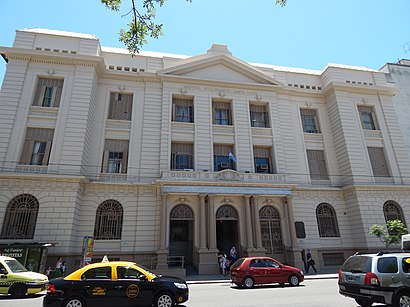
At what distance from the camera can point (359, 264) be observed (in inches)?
316

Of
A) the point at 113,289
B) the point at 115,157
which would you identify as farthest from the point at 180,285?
the point at 115,157

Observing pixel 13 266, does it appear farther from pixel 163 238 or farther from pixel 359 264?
pixel 359 264

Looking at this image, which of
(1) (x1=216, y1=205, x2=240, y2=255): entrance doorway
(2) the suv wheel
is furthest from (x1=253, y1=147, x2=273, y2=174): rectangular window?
(2) the suv wheel

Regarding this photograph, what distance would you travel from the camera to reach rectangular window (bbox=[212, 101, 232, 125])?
78.8 ft

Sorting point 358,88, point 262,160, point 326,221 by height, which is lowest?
point 326,221

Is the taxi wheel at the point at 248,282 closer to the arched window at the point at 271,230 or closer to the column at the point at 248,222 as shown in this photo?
the column at the point at 248,222

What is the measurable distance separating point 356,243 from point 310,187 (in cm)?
569

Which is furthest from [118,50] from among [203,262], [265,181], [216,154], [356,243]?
[356,243]

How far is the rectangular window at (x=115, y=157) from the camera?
2077 centimetres

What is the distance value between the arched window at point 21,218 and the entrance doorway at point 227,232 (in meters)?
13.0

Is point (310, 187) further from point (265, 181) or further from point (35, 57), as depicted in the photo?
point (35, 57)

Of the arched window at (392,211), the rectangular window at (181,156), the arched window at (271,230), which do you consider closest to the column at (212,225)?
the rectangular window at (181,156)

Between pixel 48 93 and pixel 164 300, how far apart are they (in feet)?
63.4

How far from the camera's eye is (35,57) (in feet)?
68.2
